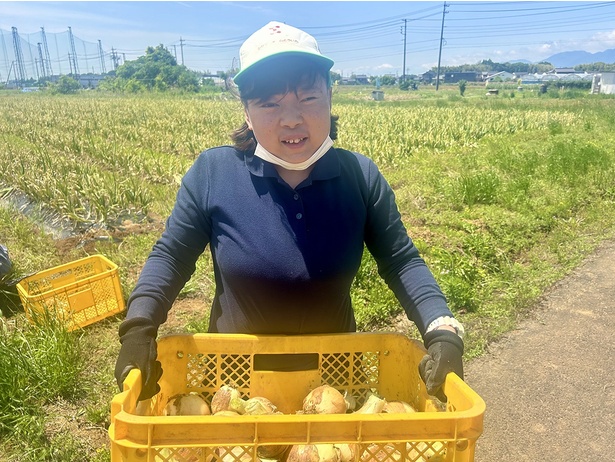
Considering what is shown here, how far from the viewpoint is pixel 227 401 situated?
1.60 metres

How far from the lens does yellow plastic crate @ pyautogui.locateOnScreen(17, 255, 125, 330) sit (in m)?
3.82

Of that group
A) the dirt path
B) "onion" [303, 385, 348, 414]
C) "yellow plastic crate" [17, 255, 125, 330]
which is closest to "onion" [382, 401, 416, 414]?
"onion" [303, 385, 348, 414]

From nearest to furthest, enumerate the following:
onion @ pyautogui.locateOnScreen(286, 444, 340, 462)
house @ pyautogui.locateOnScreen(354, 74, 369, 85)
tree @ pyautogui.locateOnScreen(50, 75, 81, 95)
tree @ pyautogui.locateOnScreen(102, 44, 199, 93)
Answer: onion @ pyautogui.locateOnScreen(286, 444, 340, 462) < tree @ pyautogui.locateOnScreen(50, 75, 81, 95) < tree @ pyautogui.locateOnScreen(102, 44, 199, 93) < house @ pyautogui.locateOnScreen(354, 74, 369, 85)

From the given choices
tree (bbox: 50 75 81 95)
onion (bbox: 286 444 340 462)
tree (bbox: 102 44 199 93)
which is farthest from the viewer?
tree (bbox: 102 44 199 93)

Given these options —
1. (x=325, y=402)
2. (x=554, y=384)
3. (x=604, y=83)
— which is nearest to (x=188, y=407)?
(x=325, y=402)

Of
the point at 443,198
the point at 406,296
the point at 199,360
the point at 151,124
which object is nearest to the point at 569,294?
the point at 443,198

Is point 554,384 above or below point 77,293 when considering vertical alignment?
below

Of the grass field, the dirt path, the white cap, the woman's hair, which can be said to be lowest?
the dirt path

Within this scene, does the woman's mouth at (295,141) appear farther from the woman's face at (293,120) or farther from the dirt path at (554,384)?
the dirt path at (554,384)

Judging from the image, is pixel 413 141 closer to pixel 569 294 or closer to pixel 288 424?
pixel 569 294

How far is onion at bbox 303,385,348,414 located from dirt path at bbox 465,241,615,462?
1614 mm

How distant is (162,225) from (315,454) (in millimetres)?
5460

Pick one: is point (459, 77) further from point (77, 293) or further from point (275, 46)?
point (275, 46)

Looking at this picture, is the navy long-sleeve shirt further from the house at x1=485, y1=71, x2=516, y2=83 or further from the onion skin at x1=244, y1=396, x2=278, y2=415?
the house at x1=485, y1=71, x2=516, y2=83
